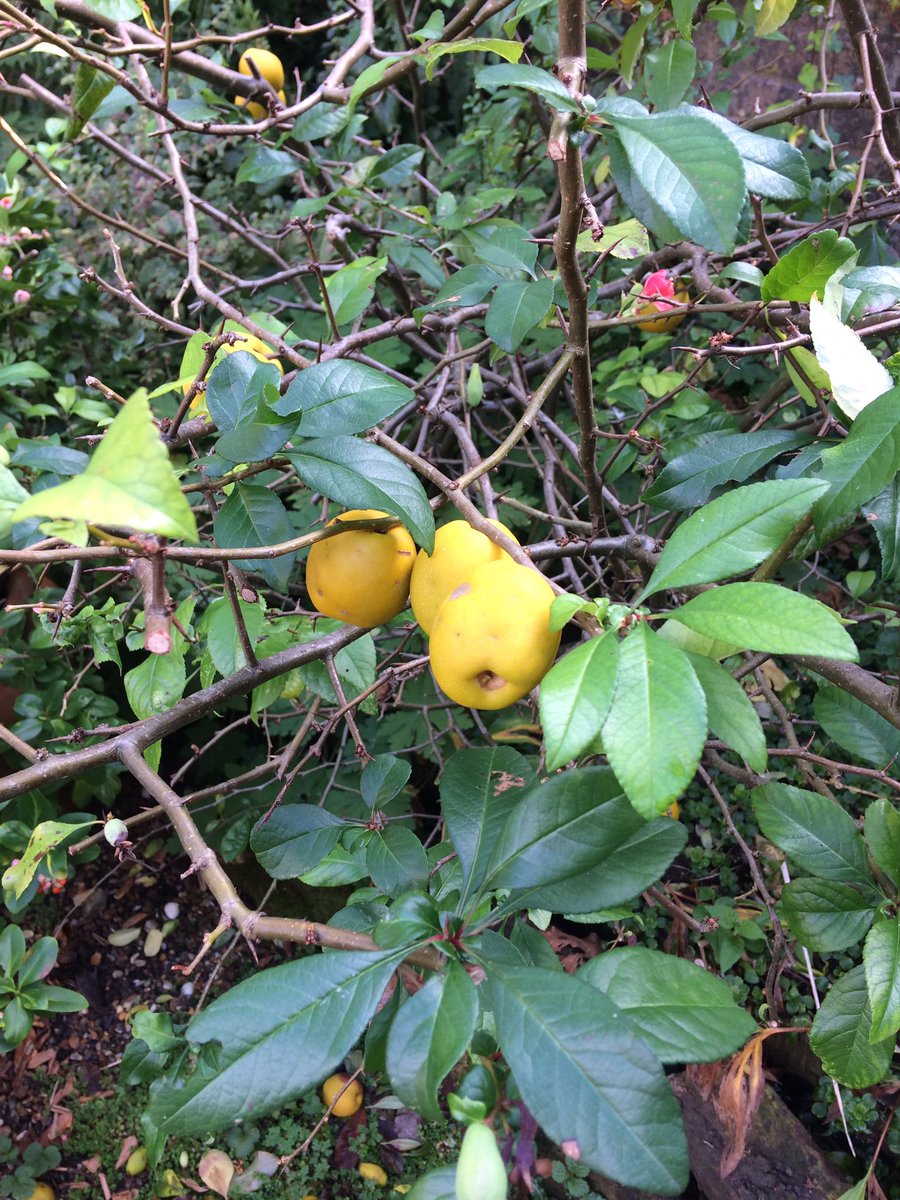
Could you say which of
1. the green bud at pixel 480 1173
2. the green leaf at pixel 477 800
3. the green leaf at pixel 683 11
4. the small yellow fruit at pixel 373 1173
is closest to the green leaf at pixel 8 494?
the green leaf at pixel 477 800

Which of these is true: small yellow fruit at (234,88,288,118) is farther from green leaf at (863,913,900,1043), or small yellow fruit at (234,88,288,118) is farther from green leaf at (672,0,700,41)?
green leaf at (863,913,900,1043)

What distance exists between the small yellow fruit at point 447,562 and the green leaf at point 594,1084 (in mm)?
381

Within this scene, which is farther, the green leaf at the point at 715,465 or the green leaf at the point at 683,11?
the green leaf at the point at 683,11

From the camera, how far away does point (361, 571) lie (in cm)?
85

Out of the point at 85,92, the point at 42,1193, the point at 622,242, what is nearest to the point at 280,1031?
the point at 622,242

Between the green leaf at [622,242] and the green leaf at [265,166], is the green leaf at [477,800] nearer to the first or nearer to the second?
the green leaf at [622,242]

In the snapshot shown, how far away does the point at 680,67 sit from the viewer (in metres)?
1.37

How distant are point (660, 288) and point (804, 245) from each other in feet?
1.82

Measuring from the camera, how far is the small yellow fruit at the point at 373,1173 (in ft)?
6.38

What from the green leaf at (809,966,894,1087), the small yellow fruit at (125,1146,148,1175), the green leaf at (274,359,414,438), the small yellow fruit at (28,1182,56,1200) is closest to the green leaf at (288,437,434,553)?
the green leaf at (274,359,414,438)

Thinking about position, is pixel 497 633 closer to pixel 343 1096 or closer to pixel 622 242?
pixel 622 242

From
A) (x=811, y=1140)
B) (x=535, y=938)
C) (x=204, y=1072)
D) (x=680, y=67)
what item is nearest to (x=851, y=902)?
(x=535, y=938)

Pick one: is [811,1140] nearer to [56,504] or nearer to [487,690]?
[487,690]

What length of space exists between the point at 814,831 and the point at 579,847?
18.5 inches
